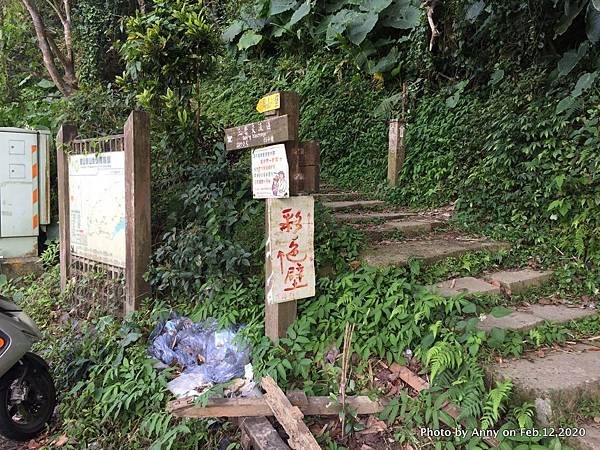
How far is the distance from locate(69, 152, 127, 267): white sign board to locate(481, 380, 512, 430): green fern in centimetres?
323

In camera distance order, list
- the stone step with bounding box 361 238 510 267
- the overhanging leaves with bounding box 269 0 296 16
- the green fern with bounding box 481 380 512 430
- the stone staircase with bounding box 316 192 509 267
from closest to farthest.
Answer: the green fern with bounding box 481 380 512 430
the stone step with bounding box 361 238 510 267
the stone staircase with bounding box 316 192 509 267
the overhanging leaves with bounding box 269 0 296 16

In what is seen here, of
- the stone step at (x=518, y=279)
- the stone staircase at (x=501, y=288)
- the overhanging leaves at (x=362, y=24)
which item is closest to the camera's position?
the stone staircase at (x=501, y=288)

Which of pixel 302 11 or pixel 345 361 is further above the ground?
pixel 302 11

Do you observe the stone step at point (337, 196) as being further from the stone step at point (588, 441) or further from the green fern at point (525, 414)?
the stone step at point (588, 441)

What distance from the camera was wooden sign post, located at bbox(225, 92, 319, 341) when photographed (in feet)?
9.75

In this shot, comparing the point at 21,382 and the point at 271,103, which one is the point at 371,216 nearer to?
the point at 271,103

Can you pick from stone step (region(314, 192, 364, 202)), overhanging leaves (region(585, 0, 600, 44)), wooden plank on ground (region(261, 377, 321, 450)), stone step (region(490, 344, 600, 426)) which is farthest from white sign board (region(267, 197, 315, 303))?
overhanging leaves (region(585, 0, 600, 44))

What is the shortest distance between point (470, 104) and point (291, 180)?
401 centimetres

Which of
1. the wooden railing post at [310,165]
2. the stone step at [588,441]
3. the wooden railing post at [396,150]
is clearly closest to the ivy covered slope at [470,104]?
the wooden railing post at [396,150]

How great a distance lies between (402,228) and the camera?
4582 millimetres

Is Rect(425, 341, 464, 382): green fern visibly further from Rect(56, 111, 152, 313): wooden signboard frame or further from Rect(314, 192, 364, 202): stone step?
Rect(314, 192, 364, 202): stone step

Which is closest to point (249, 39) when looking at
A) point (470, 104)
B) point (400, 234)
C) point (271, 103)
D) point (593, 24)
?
point (470, 104)

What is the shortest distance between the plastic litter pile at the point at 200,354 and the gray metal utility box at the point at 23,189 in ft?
10.2

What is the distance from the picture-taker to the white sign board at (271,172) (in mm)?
2969
